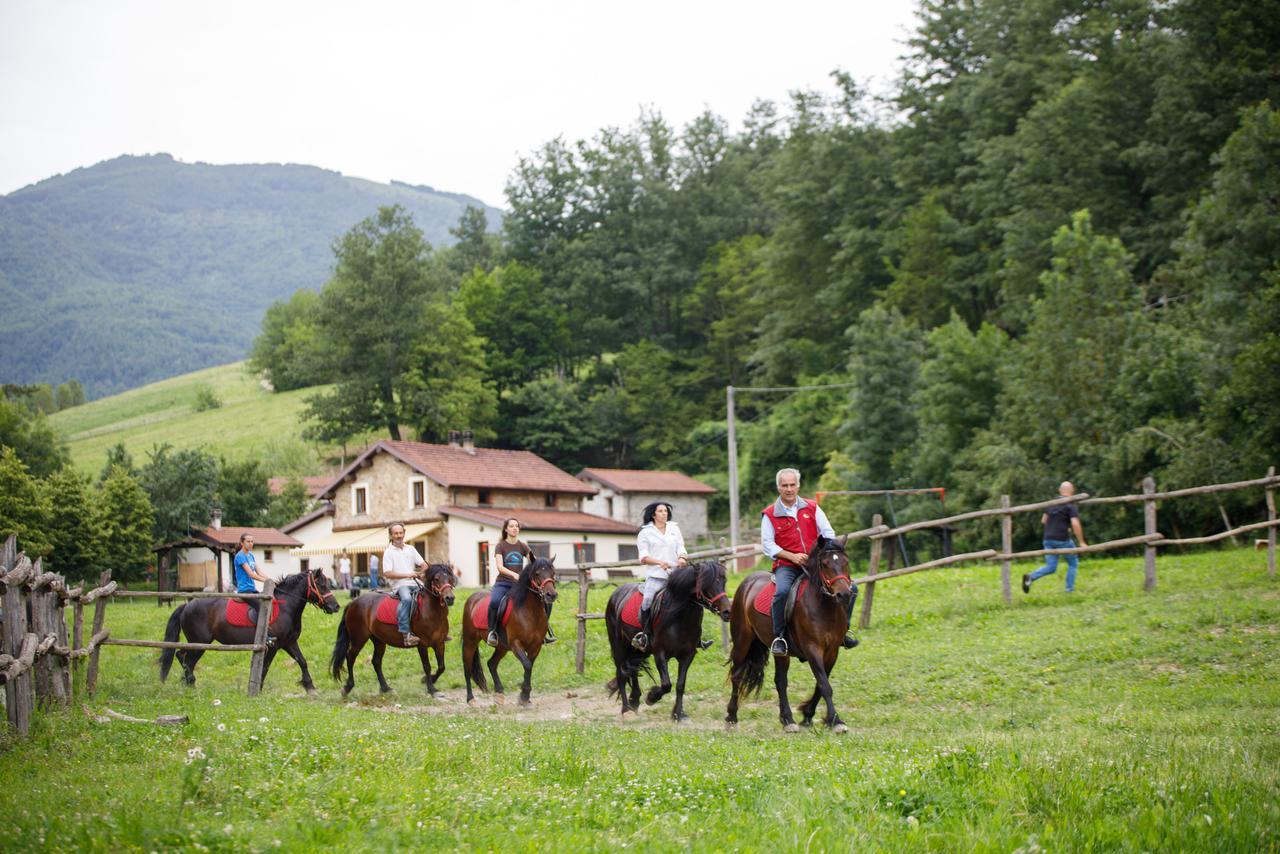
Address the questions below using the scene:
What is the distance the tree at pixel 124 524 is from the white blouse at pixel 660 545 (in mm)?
42969

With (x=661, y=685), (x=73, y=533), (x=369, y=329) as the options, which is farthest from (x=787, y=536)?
(x=369, y=329)

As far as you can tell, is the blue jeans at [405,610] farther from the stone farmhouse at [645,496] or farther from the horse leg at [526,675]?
the stone farmhouse at [645,496]

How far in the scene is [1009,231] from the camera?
48875 mm

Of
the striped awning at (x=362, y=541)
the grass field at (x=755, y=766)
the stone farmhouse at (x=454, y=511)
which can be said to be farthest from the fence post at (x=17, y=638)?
the striped awning at (x=362, y=541)

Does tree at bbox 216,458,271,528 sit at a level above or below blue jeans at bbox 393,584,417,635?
above

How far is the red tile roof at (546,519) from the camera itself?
5316 cm

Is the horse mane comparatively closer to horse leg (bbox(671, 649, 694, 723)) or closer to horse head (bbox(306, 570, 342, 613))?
horse leg (bbox(671, 649, 694, 723))

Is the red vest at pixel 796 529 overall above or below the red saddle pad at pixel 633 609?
→ above

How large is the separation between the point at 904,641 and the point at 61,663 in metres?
12.1

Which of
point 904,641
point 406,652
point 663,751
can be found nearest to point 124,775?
point 663,751

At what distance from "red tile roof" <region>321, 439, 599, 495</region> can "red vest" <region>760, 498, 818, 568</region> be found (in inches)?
1715

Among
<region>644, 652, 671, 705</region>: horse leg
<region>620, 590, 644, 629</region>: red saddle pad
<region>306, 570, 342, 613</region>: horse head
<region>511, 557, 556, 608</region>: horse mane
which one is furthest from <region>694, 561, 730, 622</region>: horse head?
<region>306, 570, 342, 613</region>: horse head

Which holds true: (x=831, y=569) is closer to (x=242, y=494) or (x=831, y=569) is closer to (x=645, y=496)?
(x=645, y=496)

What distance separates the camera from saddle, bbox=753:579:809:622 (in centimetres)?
1241
